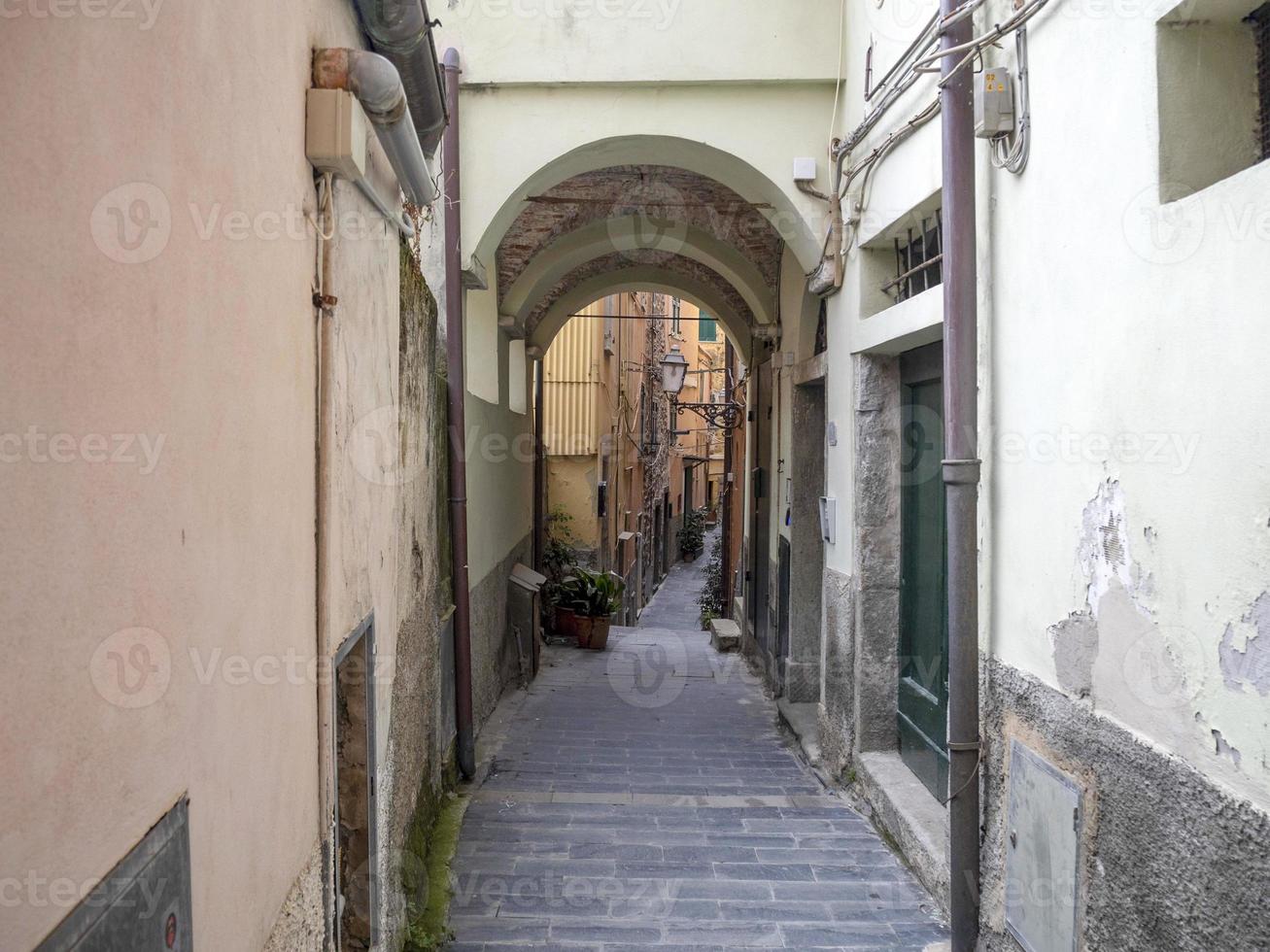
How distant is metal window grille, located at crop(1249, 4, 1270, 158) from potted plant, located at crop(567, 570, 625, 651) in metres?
9.27

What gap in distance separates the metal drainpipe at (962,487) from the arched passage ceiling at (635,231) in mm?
4130

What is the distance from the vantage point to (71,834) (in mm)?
1183

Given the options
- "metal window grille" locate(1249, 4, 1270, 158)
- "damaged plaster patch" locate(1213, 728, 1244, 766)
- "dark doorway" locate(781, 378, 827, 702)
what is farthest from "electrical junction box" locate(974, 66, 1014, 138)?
"dark doorway" locate(781, 378, 827, 702)

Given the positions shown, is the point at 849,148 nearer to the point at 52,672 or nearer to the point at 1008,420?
the point at 1008,420

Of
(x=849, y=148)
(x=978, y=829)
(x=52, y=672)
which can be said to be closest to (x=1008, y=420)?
(x=978, y=829)

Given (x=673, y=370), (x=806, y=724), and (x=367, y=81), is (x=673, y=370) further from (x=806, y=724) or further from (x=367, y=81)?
(x=367, y=81)

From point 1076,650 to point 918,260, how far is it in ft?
9.07

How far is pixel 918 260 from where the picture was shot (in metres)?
5.09

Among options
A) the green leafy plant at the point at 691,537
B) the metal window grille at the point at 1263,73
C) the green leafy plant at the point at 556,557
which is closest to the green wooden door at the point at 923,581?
the metal window grille at the point at 1263,73

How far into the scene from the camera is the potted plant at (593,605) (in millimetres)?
11117

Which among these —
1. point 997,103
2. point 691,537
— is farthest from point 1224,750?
point 691,537

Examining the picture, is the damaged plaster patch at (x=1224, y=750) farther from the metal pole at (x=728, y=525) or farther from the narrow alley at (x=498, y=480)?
the metal pole at (x=728, y=525)

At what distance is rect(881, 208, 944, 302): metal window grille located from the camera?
186 inches

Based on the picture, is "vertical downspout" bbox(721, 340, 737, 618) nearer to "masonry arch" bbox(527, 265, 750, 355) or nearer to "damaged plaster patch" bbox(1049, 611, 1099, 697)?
"masonry arch" bbox(527, 265, 750, 355)
